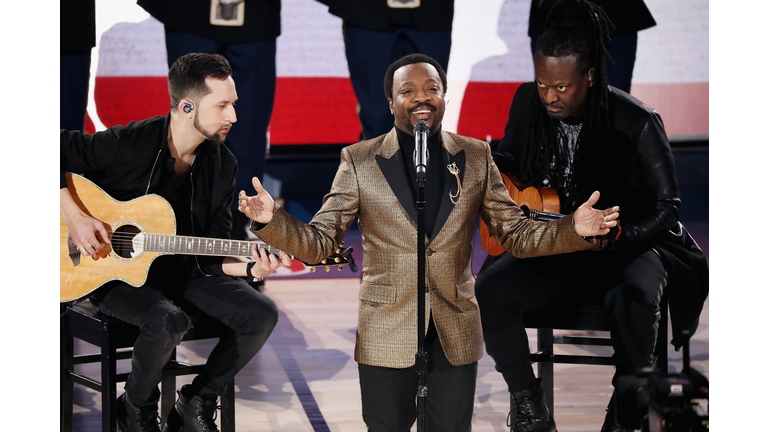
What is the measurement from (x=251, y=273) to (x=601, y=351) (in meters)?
2.55

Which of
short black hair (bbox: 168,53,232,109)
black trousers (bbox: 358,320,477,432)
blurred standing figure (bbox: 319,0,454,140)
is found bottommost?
black trousers (bbox: 358,320,477,432)

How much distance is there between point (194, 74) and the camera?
10.1 ft

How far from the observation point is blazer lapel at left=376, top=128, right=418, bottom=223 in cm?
254

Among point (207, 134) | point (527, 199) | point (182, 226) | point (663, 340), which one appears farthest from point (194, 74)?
point (663, 340)

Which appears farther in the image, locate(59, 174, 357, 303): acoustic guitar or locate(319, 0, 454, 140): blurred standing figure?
locate(319, 0, 454, 140): blurred standing figure

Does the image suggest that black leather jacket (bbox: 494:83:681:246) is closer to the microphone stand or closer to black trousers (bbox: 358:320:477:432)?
black trousers (bbox: 358:320:477:432)

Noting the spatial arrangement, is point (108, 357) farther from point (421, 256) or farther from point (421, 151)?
point (421, 151)

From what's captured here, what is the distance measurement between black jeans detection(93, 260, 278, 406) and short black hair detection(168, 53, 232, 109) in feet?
2.47

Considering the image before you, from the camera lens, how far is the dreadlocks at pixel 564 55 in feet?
10.2

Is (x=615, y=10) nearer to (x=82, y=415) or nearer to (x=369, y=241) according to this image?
(x=369, y=241)

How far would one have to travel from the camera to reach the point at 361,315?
259cm

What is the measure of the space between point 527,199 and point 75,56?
2596 millimetres

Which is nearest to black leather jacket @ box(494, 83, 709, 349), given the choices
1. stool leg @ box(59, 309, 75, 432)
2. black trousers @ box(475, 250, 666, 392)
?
black trousers @ box(475, 250, 666, 392)

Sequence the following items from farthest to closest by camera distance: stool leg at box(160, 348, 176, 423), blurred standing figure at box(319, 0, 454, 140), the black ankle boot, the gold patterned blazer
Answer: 1. blurred standing figure at box(319, 0, 454, 140)
2. stool leg at box(160, 348, 176, 423)
3. the black ankle boot
4. the gold patterned blazer
